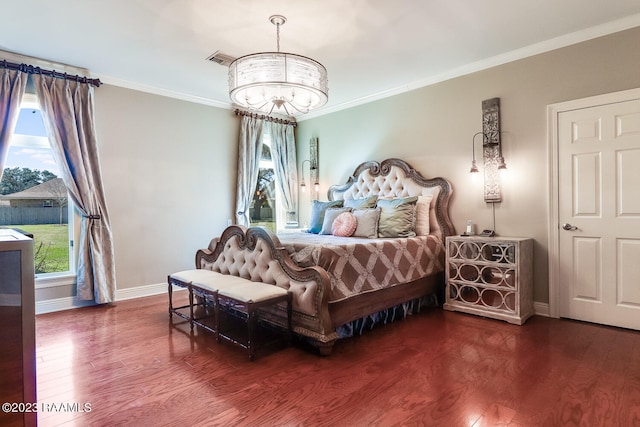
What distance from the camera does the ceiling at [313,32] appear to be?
2836 millimetres

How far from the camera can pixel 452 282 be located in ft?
12.4

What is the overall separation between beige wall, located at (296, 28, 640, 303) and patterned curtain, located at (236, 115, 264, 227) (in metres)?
1.84

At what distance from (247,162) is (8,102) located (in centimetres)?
284

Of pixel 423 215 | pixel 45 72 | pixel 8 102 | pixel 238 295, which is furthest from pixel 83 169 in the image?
pixel 423 215

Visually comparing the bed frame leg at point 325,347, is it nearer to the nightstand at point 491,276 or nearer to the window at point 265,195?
the nightstand at point 491,276

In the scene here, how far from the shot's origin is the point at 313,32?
10.6ft

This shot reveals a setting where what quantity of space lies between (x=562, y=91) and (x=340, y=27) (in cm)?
228

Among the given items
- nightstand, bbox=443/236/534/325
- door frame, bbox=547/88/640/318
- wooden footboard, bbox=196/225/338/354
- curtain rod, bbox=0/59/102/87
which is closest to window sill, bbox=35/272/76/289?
wooden footboard, bbox=196/225/338/354

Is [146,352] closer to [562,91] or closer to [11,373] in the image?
[11,373]


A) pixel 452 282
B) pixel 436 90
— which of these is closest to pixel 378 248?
pixel 452 282

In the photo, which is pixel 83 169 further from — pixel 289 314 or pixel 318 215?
pixel 289 314

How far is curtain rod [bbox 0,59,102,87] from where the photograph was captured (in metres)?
3.56

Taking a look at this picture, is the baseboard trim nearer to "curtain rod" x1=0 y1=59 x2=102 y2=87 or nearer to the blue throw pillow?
the blue throw pillow

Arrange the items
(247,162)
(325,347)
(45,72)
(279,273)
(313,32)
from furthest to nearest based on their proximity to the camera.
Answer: (247,162) < (45,72) < (313,32) < (279,273) < (325,347)
